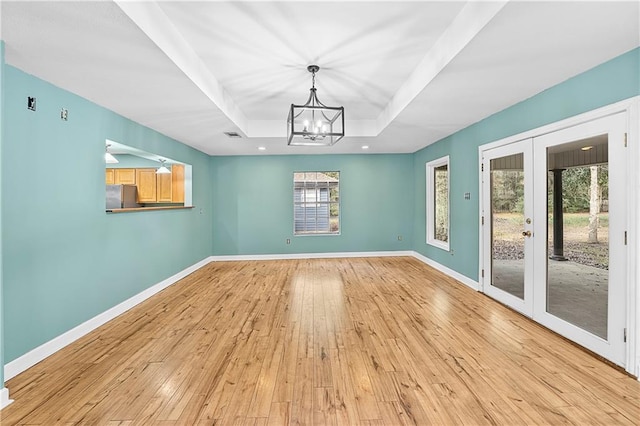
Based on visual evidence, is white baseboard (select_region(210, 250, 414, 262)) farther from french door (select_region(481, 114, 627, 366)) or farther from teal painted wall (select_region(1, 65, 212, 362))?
french door (select_region(481, 114, 627, 366))

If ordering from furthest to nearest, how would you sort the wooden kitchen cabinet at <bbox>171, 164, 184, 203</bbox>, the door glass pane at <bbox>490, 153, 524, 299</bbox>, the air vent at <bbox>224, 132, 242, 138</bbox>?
1. the wooden kitchen cabinet at <bbox>171, 164, 184, 203</bbox>
2. the air vent at <bbox>224, 132, 242, 138</bbox>
3. the door glass pane at <bbox>490, 153, 524, 299</bbox>

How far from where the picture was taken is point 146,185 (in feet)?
20.7

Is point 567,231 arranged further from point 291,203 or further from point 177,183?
point 177,183

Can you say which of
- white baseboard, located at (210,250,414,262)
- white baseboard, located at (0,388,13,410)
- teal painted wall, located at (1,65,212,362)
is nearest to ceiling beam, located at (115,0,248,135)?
teal painted wall, located at (1,65,212,362)

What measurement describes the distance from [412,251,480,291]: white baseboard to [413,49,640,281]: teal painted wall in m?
0.08

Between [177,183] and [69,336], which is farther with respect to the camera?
[177,183]

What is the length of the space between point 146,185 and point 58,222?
3919 millimetres

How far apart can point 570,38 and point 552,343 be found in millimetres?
2552

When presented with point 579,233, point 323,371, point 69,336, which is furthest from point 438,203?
point 69,336

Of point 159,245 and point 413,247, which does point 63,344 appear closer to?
point 159,245

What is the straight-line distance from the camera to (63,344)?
270 centimetres

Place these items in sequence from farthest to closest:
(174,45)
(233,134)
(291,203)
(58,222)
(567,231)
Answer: (291,203), (233,134), (567,231), (58,222), (174,45)

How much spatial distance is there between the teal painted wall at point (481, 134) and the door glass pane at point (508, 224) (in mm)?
353

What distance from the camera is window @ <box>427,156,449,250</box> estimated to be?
5.64 m
